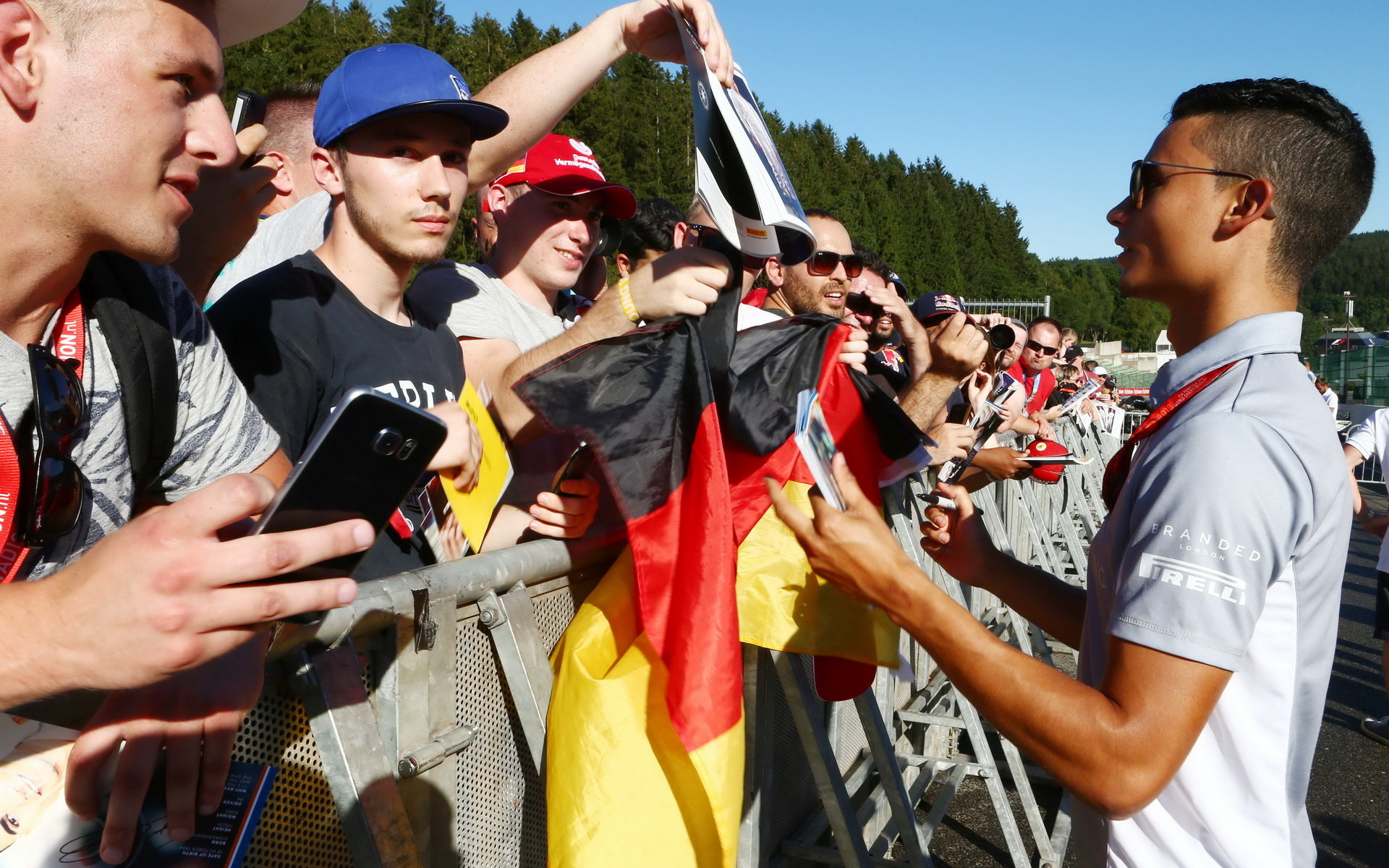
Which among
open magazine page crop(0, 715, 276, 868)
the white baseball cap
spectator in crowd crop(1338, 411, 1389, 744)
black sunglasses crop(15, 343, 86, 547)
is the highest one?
the white baseball cap

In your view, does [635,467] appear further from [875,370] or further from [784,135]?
[784,135]

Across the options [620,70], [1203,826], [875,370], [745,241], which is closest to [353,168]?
[745,241]

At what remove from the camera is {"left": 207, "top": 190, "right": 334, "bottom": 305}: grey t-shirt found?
3.31m

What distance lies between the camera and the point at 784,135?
5378 centimetres

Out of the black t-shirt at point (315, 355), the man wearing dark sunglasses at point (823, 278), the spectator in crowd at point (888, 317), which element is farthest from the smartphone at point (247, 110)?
the spectator in crowd at point (888, 317)

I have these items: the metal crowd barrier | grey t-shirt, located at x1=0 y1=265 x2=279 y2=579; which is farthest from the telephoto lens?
grey t-shirt, located at x1=0 y1=265 x2=279 y2=579

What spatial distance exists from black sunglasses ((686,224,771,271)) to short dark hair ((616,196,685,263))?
332 centimetres

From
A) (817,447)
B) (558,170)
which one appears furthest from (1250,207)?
(558,170)

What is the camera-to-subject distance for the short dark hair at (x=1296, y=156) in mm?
2117

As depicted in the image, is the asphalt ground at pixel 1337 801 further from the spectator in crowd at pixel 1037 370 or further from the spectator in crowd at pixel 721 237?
the spectator in crowd at pixel 721 237

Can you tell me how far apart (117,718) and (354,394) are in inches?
22.4

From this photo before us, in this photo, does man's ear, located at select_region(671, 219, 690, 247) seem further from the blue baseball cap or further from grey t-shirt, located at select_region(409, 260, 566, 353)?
the blue baseball cap

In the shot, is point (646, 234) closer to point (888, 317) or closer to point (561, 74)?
point (888, 317)

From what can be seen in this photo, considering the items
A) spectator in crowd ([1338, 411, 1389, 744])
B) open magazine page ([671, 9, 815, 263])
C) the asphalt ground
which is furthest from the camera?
spectator in crowd ([1338, 411, 1389, 744])
